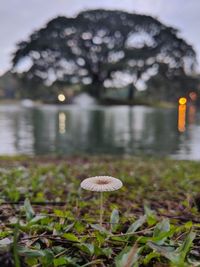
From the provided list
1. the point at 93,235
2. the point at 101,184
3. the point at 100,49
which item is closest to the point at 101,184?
the point at 101,184

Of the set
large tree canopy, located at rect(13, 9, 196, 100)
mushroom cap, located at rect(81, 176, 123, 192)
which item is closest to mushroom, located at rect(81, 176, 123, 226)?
mushroom cap, located at rect(81, 176, 123, 192)

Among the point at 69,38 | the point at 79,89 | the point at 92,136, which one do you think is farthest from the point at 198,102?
the point at 92,136

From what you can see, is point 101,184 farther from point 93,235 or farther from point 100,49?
point 100,49

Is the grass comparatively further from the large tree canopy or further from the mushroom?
the large tree canopy

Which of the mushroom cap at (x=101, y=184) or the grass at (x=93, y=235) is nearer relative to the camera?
the grass at (x=93, y=235)

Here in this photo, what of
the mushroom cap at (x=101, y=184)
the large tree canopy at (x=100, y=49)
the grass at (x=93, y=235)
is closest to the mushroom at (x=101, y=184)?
the mushroom cap at (x=101, y=184)

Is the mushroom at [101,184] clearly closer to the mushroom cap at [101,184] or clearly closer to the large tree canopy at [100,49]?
the mushroom cap at [101,184]

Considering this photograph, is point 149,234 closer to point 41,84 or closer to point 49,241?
point 49,241
